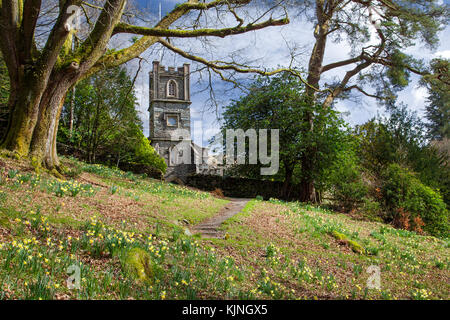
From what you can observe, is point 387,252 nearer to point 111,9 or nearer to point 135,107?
point 111,9

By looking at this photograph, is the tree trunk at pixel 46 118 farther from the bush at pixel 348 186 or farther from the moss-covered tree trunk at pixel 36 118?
the bush at pixel 348 186

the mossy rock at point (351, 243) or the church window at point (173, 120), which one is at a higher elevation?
the church window at point (173, 120)

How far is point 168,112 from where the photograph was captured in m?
41.4

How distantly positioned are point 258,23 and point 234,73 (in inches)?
93.7

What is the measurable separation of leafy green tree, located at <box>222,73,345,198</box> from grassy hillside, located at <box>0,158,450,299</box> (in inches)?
358

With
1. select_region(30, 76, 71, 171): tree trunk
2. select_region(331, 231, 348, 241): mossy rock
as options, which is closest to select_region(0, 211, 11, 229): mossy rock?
select_region(30, 76, 71, 171): tree trunk

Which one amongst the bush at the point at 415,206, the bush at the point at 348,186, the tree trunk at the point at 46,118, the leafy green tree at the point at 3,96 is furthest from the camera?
the bush at the point at 348,186

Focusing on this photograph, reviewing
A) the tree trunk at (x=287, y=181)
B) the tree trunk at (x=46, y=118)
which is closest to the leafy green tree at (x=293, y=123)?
the tree trunk at (x=287, y=181)

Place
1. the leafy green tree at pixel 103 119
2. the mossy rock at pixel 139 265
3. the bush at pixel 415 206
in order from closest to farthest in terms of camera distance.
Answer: the mossy rock at pixel 139 265, the bush at pixel 415 206, the leafy green tree at pixel 103 119

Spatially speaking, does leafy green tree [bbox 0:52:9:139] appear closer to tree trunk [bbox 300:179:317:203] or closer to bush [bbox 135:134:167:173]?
bush [bbox 135:134:167:173]

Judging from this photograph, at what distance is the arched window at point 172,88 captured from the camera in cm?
4124

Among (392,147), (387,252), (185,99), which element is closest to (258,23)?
(387,252)

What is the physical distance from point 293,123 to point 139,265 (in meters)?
15.4
